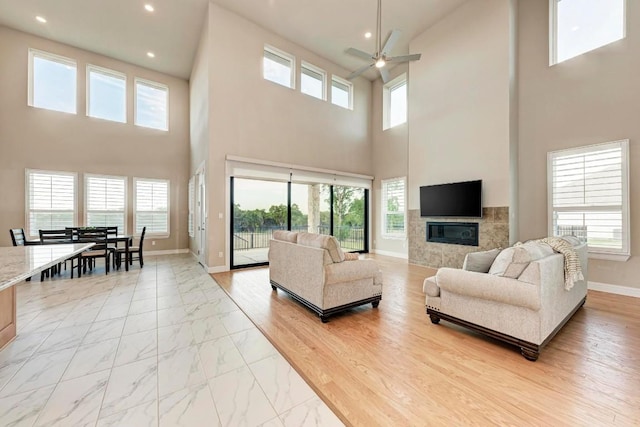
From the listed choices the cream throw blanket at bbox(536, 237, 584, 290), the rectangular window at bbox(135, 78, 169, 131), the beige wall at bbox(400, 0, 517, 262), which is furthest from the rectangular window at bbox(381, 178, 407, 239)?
the rectangular window at bbox(135, 78, 169, 131)

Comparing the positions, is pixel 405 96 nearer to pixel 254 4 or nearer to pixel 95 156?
Answer: pixel 254 4

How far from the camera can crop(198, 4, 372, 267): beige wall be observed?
211 inches

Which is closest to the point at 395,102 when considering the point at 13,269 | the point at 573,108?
the point at 573,108

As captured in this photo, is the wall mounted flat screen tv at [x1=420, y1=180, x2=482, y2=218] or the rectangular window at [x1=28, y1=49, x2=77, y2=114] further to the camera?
the rectangular window at [x1=28, y1=49, x2=77, y2=114]

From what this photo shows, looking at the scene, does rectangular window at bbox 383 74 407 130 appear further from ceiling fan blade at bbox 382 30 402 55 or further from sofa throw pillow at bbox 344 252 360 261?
sofa throw pillow at bbox 344 252 360 261

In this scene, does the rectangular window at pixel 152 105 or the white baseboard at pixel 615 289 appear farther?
the rectangular window at pixel 152 105

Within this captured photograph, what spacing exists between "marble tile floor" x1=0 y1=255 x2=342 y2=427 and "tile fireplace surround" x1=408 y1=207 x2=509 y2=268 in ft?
14.5

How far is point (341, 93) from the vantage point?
7.73 m

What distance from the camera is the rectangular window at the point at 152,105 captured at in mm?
7418

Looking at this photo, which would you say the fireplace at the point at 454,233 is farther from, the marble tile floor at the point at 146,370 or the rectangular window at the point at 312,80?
the rectangular window at the point at 312,80

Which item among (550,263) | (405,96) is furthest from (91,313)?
(405,96)

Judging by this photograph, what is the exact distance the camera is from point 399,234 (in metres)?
7.18

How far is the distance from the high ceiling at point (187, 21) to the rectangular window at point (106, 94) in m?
0.54

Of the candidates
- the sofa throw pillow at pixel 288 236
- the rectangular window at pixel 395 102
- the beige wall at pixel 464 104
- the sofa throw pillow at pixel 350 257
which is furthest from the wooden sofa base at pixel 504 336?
the rectangular window at pixel 395 102
